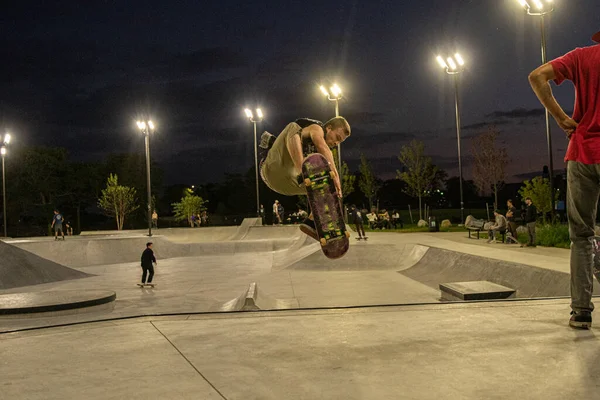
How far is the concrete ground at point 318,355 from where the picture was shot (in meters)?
3.25

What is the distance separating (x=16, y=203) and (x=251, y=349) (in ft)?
208

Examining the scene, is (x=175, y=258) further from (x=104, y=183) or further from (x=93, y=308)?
(x=104, y=183)

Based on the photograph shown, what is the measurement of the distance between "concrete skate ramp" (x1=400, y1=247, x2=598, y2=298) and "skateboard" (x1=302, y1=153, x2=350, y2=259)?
499 centimetres

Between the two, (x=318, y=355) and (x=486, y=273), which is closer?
(x=318, y=355)

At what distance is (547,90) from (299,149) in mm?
2204

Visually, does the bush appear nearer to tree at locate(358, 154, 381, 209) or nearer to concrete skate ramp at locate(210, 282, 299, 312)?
concrete skate ramp at locate(210, 282, 299, 312)

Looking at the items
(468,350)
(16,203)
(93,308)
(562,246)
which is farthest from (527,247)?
(16,203)

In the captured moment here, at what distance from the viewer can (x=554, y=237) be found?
17250mm

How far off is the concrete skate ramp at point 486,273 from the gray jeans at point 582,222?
3394 mm

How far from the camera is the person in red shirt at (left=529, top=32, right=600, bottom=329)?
177 inches

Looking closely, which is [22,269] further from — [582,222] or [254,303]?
[582,222]

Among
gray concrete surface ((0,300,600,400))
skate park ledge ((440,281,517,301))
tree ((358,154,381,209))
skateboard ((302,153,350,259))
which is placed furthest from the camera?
tree ((358,154,381,209))


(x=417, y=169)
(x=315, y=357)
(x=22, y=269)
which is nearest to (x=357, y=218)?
(x=22, y=269)

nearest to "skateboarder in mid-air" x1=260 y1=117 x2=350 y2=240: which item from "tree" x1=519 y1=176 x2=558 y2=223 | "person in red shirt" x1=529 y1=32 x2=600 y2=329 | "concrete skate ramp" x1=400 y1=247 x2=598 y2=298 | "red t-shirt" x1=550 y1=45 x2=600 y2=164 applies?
"person in red shirt" x1=529 y1=32 x2=600 y2=329
